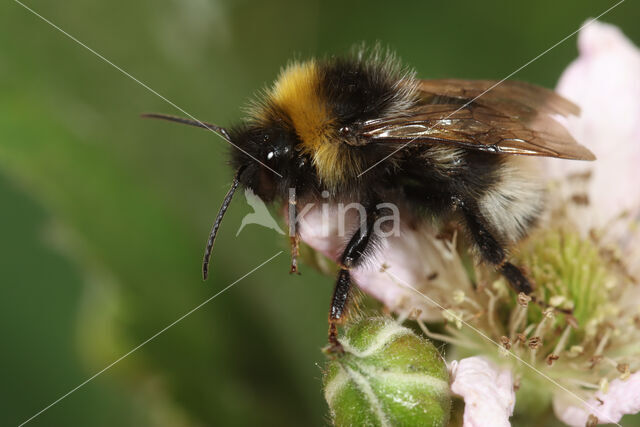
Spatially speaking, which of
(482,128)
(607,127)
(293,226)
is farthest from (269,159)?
(607,127)

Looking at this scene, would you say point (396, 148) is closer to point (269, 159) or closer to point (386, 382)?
point (269, 159)

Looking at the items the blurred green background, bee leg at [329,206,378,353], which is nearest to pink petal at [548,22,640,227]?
the blurred green background

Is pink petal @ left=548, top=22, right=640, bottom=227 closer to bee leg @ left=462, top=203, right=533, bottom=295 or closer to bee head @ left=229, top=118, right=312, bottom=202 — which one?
bee leg @ left=462, top=203, right=533, bottom=295

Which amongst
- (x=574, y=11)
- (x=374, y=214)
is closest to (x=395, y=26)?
(x=574, y=11)

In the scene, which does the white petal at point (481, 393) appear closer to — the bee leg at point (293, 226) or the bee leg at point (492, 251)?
the bee leg at point (492, 251)

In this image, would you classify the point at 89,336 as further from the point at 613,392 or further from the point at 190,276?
the point at 613,392
